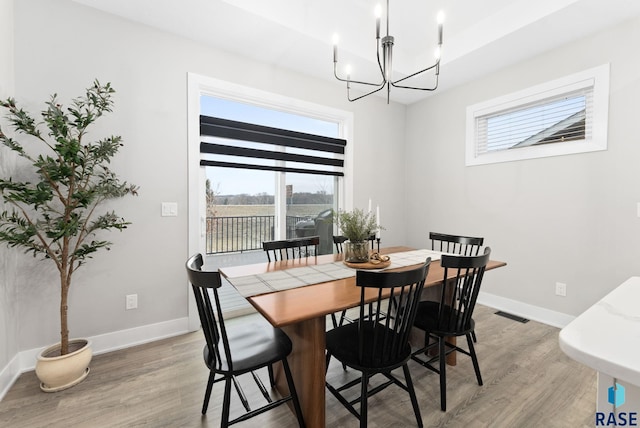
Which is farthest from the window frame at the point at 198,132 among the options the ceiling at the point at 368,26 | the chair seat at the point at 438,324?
the chair seat at the point at 438,324

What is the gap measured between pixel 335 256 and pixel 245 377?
1157mm

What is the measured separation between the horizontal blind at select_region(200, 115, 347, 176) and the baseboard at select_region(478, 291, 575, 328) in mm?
2412

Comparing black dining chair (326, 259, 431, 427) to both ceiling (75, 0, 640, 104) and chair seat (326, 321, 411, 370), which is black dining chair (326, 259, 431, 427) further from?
ceiling (75, 0, 640, 104)

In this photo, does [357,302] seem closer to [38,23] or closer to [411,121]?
[38,23]

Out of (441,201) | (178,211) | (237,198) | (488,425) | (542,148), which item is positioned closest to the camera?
(488,425)

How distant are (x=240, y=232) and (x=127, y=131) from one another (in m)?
1.45

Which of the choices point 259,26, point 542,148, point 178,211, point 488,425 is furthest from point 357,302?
point 542,148

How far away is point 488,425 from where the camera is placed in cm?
158

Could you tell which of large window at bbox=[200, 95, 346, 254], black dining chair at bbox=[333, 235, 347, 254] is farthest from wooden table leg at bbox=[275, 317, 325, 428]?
large window at bbox=[200, 95, 346, 254]

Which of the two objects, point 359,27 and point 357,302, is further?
point 359,27

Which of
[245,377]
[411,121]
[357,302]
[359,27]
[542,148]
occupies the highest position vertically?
[359,27]

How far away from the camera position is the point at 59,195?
→ 73.2 inches

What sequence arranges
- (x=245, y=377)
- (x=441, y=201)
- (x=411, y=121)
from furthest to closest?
(x=411, y=121) < (x=441, y=201) < (x=245, y=377)

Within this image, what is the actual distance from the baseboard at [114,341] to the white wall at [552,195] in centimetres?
337
